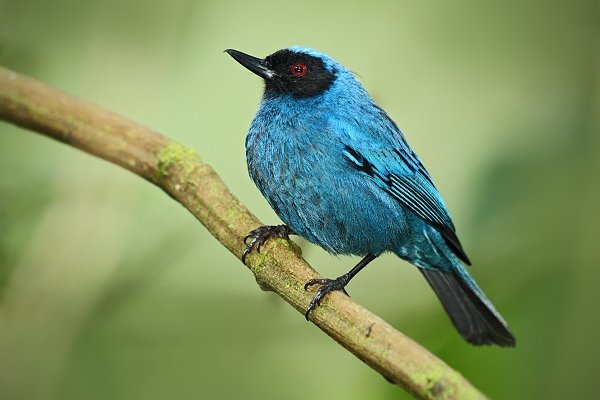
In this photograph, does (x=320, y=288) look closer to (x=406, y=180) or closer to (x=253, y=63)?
(x=406, y=180)

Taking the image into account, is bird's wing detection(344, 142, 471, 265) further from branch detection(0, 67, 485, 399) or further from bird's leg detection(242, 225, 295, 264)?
branch detection(0, 67, 485, 399)

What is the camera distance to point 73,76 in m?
2.98

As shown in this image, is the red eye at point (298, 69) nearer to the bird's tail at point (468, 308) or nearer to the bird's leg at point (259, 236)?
the bird's leg at point (259, 236)

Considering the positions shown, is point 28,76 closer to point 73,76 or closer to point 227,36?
point 73,76

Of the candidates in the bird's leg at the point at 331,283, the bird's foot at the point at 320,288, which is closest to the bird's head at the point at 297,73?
the bird's leg at the point at 331,283

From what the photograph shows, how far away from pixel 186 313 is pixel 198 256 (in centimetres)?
28

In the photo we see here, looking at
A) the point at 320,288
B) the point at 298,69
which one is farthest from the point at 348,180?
the point at 320,288

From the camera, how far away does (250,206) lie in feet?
11.8

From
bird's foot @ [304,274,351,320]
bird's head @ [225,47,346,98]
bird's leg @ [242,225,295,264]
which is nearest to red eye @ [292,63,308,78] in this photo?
bird's head @ [225,47,346,98]

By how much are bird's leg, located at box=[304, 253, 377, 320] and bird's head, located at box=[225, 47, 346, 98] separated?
83 centimetres

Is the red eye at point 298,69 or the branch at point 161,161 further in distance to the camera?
the red eye at point 298,69

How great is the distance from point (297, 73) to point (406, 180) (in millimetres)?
737

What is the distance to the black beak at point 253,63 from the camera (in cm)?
315

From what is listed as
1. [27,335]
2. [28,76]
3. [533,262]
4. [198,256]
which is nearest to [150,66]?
[28,76]
